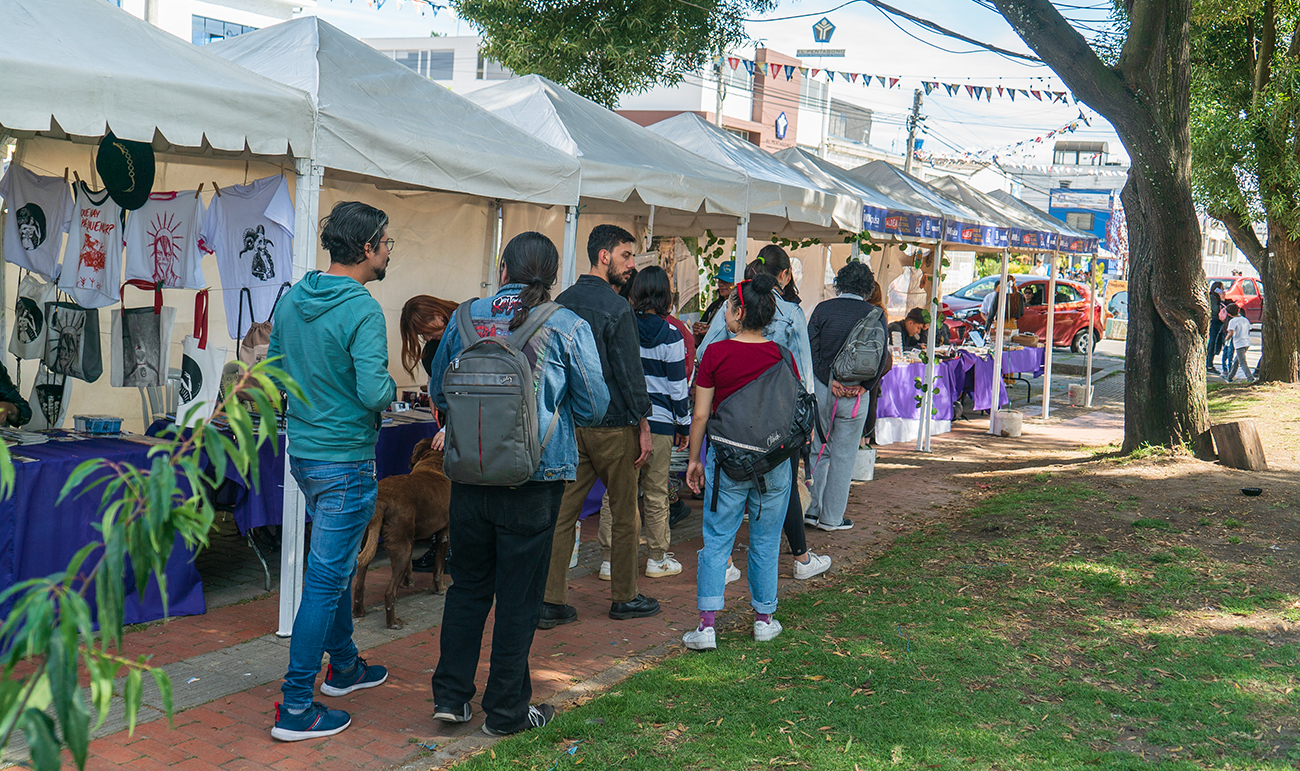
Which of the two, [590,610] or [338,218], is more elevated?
[338,218]

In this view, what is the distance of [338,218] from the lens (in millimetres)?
3510

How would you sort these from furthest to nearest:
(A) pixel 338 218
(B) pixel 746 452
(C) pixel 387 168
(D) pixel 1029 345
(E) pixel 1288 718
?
(D) pixel 1029 345 < (C) pixel 387 168 < (B) pixel 746 452 < (E) pixel 1288 718 < (A) pixel 338 218

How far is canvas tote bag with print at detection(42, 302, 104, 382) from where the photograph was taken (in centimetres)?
557

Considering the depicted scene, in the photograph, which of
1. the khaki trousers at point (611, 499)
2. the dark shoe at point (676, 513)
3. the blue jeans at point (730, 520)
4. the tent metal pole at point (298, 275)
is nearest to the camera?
→ the tent metal pole at point (298, 275)

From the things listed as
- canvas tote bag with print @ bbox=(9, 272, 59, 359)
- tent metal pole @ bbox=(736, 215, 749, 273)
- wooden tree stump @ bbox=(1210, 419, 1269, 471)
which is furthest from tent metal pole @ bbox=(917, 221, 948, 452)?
canvas tote bag with print @ bbox=(9, 272, 59, 359)

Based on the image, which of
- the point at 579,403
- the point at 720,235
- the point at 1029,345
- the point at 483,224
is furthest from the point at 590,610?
the point at 1029,345

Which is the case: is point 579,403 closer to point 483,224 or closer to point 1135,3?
point 483,224

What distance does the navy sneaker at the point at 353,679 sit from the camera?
3951 millimetres

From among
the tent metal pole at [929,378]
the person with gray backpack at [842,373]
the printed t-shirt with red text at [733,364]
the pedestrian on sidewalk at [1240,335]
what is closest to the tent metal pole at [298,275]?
the printed t-shirt with red text at [733,364]

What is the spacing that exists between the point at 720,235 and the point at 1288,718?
8.37 m

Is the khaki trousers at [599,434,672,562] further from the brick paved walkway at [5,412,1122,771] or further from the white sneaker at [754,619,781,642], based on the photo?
the white sneaker at [754,619,781,642]

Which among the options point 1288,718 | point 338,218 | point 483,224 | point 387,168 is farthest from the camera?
point 483,224

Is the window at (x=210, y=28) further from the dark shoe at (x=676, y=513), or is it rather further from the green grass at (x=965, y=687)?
the green grass at (x=965, y=687)

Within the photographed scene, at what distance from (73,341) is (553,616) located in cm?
313
